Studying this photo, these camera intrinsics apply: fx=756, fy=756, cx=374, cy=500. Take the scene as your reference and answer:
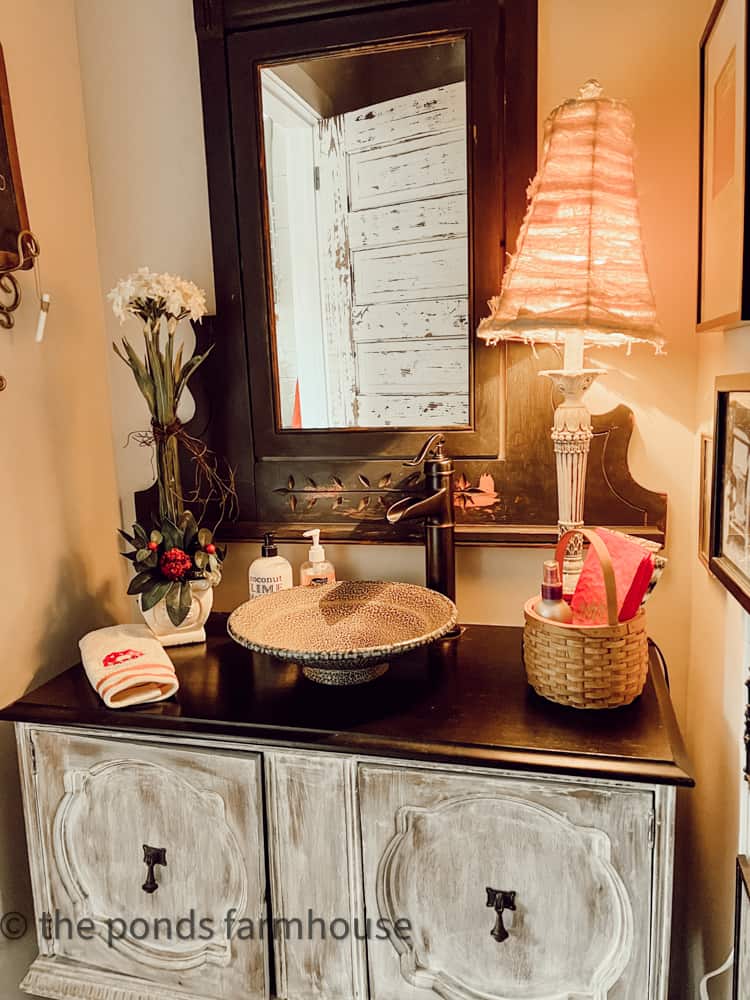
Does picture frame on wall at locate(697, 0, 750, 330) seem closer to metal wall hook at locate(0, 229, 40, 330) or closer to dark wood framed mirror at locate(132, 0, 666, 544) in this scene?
dark wood framed mirror at locate(132, 0, 666, 544)

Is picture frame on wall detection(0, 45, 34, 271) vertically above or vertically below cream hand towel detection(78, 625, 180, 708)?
above

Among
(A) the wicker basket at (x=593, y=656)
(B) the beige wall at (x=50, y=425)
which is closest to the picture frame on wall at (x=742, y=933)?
(A) the wicker basket at (x=593, y=656)

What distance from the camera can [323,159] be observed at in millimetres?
1420

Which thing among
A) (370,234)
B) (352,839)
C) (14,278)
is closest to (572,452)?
(370,234)

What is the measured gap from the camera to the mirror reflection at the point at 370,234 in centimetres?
136

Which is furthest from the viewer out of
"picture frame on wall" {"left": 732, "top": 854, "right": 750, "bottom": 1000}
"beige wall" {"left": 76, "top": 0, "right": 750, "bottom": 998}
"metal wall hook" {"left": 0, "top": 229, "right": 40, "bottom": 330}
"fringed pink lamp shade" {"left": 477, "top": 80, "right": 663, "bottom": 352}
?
"metal wall hook" {"left": 0, "top": 229, "right": 40, "bottom": 330}

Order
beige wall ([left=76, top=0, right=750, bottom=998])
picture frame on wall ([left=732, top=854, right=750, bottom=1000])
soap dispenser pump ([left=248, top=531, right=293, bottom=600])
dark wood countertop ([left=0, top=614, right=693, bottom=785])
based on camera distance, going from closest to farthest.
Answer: picture frame on wall ([left=732, top=854, right=750, bottom=1000]) → dark wood countertop ([left=0, top=614, right=693, bottom=785]) → beige wall ([left=76, top=0, right=750, bottom=998]) → soap dispenser pump ([left=248, top=531, right=293, bottom=600])

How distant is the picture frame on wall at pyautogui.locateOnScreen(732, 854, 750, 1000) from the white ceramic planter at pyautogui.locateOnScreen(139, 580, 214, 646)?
940 millimetres

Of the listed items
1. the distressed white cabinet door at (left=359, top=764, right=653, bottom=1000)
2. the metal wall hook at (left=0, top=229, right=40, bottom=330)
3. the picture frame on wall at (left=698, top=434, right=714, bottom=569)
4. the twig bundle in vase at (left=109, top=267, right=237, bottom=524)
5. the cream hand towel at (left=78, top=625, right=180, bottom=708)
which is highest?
the metal wall hook at (left=0, top=229, right=40, bottom=330)

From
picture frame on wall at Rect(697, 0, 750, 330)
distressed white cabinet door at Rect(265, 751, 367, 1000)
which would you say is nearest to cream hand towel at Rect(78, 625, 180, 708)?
distressed white cabinet door at Rect(265, 751, 367, 1000)

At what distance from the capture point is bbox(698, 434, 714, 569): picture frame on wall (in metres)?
1.22

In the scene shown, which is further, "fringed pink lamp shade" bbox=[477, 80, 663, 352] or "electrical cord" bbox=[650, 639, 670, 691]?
"electrical cord" bbox=[650, 639, 670, 691]

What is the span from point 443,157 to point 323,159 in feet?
0.75

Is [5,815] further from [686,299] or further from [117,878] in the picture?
[686,299]
